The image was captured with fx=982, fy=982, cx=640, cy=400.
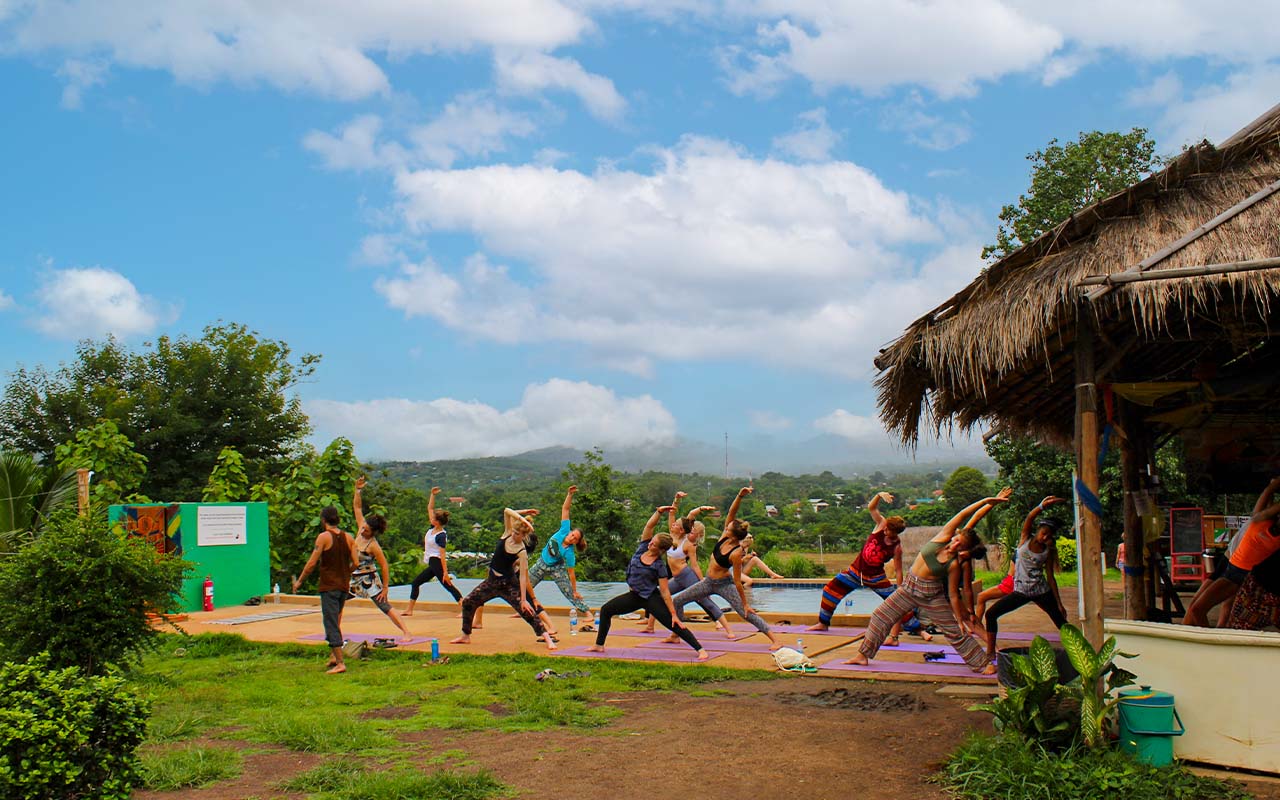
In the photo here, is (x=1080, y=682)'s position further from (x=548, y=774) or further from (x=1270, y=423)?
(x=1270, y=423)

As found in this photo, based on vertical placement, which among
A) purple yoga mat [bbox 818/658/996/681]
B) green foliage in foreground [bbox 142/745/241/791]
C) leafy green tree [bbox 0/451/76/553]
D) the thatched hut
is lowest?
purple yoga mat [bbox 818/658/996/681]

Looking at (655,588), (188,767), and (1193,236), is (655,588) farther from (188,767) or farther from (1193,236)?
(1193,236)

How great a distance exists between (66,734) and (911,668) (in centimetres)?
703

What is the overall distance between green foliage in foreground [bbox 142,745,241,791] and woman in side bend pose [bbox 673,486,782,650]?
5274 millimetres

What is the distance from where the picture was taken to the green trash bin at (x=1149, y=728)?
18.1 ft

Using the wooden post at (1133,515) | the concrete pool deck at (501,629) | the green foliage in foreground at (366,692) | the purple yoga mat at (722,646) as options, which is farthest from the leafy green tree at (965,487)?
the green foliage in foreground at (366,692)

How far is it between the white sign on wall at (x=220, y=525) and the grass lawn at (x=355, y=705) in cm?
434

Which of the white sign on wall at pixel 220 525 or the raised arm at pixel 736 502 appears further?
the white sign on wall at pixel 220 525

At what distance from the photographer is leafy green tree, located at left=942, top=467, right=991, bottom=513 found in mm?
43706

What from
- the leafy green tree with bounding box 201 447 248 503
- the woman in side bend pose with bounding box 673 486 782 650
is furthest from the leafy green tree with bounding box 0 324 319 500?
the woman in side bend pose with bounding box 673 486 782 650

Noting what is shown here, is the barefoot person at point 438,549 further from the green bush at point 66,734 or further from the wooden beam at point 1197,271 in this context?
the wooden beam at point 1197,271

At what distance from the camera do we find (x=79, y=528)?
8047 mm

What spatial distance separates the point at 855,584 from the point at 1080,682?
4.57 meters

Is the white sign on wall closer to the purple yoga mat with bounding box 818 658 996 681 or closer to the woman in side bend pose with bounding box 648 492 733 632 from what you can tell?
the woman in side bend pose with bounding box 648 492 733 632
